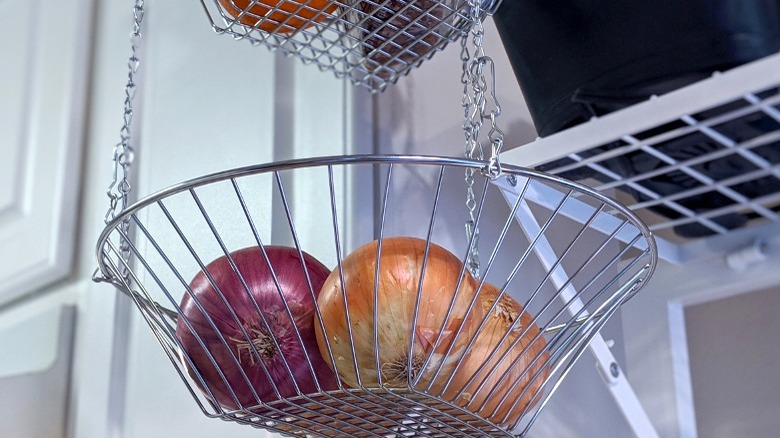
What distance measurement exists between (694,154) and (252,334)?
12.8 inches

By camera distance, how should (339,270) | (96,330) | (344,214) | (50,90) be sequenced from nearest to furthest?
1. (339,270)
2. (344,214)
3. (96,330)
4. (50,90)

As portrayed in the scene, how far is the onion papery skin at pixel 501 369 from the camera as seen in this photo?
471mm

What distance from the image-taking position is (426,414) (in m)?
0.49

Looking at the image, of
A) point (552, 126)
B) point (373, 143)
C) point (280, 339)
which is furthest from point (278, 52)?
point (280, 339)

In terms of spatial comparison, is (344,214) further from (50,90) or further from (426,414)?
(50,90)

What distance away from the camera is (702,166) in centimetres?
64

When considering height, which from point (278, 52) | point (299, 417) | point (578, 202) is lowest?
point (299, 417)

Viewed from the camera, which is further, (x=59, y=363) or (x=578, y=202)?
(x=59, y=363)

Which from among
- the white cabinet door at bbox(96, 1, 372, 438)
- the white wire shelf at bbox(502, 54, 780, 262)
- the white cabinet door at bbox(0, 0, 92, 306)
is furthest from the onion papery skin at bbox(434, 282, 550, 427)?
the white cabinet door at bbox(0, 0, 92, 306)

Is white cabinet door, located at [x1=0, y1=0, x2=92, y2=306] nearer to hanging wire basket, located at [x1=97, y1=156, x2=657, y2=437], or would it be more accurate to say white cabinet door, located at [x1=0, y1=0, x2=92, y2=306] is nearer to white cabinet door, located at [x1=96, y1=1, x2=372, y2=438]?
white cabinet door, located at [x1=96, y1=1, x2=372, y2=438]

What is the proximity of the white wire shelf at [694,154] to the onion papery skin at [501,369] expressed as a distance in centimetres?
15

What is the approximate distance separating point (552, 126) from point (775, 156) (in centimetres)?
15

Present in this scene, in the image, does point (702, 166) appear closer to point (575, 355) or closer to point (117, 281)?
point (575, 355)

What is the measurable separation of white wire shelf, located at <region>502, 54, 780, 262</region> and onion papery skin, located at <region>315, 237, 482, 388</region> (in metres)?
0.18
